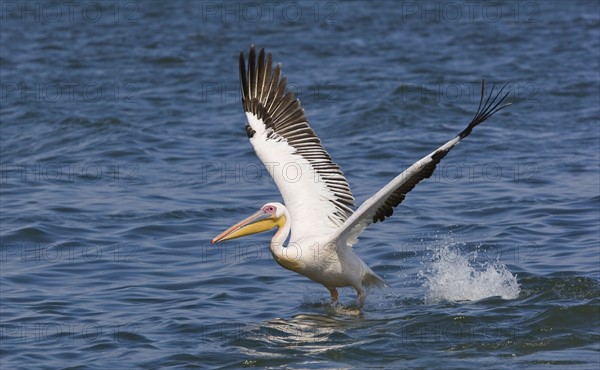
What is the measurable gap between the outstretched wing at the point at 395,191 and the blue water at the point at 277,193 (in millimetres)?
650

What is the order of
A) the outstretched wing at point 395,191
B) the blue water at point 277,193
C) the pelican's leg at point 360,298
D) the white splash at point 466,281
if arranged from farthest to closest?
the pelican's leg at point 360,298 < the white splash at point 466,281 < the blue water at point 277,193 < the outstretched wing at point 395,191

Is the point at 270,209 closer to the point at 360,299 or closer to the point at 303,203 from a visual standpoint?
the point at 303,203

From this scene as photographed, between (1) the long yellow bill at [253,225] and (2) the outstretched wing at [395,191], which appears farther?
(1) the long yellow bill at [253,225]

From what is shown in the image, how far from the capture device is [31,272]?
9.05 meters

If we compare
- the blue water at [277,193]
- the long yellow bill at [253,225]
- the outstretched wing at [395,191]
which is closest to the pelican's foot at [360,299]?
the blue water at [277,193]

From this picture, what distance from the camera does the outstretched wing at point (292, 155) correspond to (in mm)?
8422

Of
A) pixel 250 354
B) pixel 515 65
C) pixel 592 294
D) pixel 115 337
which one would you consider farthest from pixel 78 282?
pixel 515 65

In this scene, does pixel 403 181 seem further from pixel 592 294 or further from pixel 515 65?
pixel 515 65

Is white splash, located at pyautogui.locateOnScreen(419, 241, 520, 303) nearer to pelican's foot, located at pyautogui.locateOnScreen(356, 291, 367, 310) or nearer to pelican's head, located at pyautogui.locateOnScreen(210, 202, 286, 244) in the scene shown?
pelican's foot, located at pyautogui.locateOnScreen(356, 291, 367, 310)

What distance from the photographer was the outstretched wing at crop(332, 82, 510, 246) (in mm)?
7000

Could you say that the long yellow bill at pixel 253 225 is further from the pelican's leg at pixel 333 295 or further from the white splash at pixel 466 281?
the white splash at pixel 466 281

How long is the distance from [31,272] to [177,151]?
4.04m

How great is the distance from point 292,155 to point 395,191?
143cm

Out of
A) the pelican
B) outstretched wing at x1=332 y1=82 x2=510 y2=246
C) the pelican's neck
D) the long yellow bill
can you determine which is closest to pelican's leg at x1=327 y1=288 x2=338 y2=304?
the pelican
